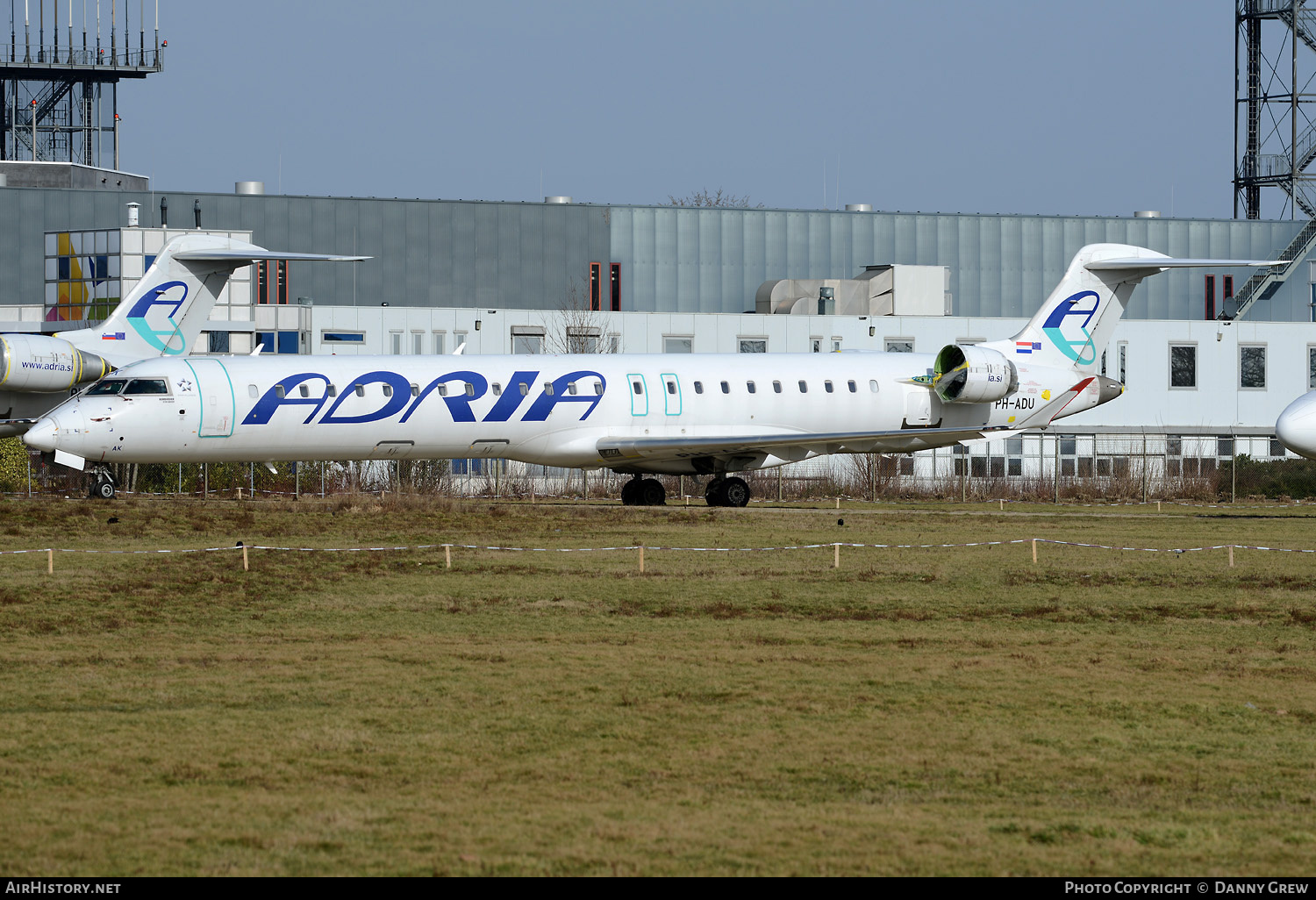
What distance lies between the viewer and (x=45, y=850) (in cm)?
811

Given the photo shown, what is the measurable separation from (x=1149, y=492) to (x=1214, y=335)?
19126mm

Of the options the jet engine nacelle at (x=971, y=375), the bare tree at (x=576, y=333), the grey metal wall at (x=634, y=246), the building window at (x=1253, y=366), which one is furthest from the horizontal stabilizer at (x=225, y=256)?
the building window at (x=1253, y=366)

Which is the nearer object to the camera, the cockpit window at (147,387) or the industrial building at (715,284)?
the cockpit window at (147,387)

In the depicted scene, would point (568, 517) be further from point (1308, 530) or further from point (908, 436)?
point (1308, 530)

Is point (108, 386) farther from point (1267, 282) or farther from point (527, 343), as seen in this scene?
point (1267, 282)

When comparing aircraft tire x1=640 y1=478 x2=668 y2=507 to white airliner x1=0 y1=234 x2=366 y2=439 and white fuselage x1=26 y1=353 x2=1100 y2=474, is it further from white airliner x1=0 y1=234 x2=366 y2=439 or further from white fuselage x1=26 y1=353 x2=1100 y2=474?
white airliner x1=0 y1=234 x2=366 y2=439

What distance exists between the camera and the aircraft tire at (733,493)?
36.7m

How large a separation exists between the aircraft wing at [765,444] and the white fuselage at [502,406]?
17 centimetres

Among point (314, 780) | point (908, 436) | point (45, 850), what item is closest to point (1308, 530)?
point (908, 436)

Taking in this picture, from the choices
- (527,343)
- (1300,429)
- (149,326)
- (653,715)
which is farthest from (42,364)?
(527,343)

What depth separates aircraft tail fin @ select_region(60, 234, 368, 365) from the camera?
36.0m

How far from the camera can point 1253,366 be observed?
65.9 meters

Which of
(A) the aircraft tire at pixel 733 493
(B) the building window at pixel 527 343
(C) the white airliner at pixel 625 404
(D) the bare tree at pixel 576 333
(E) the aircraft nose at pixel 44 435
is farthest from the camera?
(B) the building window at pixel 527 343

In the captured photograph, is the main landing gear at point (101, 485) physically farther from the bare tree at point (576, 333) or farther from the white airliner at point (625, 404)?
the bare tree at point (576, 333)
